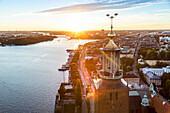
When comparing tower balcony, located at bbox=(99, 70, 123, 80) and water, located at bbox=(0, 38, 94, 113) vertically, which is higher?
tower balcony, located at bbox=(99, 70, 123, 80)

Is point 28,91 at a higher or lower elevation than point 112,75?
lower

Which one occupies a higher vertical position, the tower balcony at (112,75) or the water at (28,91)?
the tower balcony at (112,75)

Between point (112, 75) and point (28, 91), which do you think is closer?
point (112, 75)

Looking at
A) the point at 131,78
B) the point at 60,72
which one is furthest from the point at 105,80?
the point at 60,72

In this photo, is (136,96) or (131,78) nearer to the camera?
(136,96)

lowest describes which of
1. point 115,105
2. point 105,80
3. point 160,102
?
point 160,102

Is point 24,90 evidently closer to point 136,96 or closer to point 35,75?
point 35,75

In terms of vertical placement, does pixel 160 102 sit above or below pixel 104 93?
below

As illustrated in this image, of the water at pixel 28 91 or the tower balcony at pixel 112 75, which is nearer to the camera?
the tower balcony at pixel 112 75

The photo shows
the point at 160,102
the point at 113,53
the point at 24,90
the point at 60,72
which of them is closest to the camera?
the point at 113,53

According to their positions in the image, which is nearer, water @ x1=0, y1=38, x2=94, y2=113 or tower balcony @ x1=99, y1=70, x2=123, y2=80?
tower balcony @ x1=99, y1=70, x2=123, y2=80

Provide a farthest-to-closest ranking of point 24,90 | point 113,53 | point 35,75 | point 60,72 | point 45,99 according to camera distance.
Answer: point 60,72 → point 35,75 → point 24,90 → point 45,99 → point 113,53
